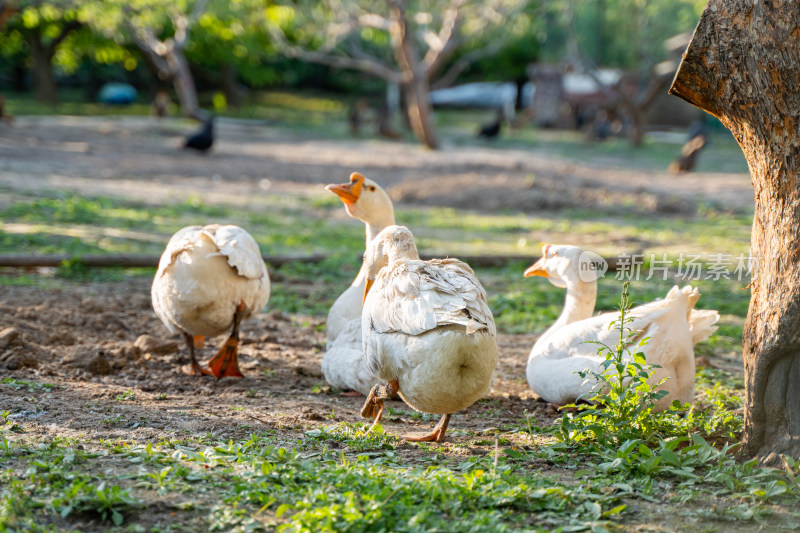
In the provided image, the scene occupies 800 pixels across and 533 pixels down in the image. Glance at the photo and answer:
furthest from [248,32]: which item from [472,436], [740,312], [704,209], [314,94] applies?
[472,436]

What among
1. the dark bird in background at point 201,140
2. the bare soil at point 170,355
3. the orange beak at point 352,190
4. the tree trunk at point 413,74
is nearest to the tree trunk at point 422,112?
the tree trunk at point 413,74

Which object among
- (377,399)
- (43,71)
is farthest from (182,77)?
(377,399)

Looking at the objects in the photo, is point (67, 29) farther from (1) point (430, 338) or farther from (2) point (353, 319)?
(1) point (430, 338)

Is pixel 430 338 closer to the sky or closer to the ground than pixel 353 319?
closer to the sky

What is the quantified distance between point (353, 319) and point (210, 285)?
970 mm

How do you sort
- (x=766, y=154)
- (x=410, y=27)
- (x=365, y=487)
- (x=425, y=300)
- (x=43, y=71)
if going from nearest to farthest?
(x=365, y=487) → (x=766, y=154) → (x=425, y=300) → (x=410, y=27) → (x=43, y=71)

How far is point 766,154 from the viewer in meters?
3.63

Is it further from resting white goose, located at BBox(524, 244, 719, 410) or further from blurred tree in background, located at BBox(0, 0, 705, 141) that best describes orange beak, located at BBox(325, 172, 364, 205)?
blurred tree in background, located at BBox(0, 0, 705, 141)

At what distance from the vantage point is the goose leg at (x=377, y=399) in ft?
13.3

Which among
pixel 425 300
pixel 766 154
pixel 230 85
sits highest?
pixel 230 85

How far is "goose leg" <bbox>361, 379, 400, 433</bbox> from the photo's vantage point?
406 centimetres

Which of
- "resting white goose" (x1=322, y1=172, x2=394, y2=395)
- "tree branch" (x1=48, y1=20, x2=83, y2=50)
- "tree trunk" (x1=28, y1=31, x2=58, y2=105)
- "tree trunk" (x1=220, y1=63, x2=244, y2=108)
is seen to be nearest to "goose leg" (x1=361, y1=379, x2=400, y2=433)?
"resting white goose" (x1=322, y1=172, x2=394, y2=395)

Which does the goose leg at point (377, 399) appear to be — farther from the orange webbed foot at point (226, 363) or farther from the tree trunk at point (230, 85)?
the tree trunk at point (230, 85)

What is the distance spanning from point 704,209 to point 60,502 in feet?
41.4
